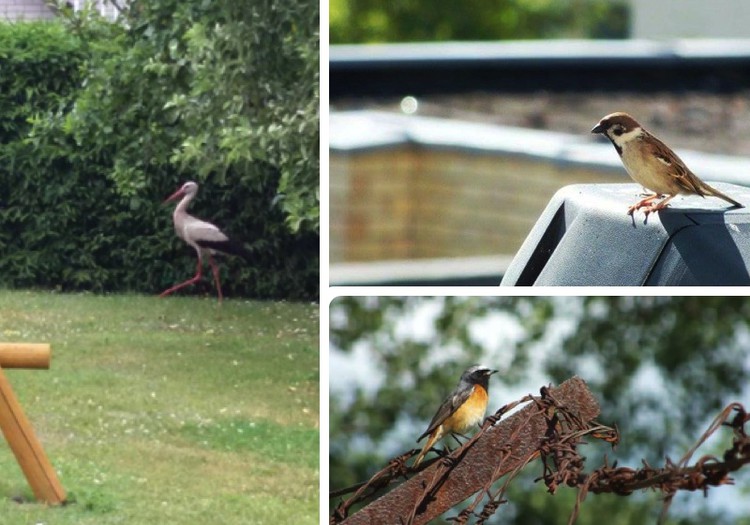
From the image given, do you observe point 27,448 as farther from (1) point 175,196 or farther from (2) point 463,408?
(2) point 463,408

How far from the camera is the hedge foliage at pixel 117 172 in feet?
17.3

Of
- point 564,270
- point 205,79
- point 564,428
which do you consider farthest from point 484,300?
point 564,428

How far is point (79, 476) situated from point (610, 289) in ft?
12.5

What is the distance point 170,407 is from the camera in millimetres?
5082

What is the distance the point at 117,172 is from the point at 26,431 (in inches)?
84.1

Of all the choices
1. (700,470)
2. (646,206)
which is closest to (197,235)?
(646,206)

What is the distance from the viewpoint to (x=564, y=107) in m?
2.20

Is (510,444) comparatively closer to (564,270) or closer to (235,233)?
(564,270)

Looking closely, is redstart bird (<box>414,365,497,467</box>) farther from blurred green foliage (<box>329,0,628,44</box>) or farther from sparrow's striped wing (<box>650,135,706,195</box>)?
blurred green foliage (<box>329,0,628,44</box>)

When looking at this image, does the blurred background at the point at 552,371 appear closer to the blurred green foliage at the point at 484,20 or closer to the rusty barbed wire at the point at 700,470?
the rusty barbed wire at the point at 700,470

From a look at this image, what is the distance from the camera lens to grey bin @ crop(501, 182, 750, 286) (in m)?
1.11

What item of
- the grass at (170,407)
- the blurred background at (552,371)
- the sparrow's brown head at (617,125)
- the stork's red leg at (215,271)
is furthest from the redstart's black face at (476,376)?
the stork's red leg at (215,271)

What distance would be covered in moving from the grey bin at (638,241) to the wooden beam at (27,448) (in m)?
2.44

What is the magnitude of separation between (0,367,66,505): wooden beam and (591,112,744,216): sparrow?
2348 mm
